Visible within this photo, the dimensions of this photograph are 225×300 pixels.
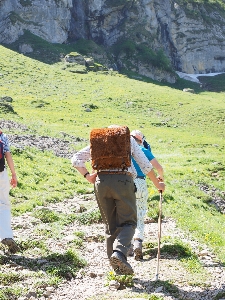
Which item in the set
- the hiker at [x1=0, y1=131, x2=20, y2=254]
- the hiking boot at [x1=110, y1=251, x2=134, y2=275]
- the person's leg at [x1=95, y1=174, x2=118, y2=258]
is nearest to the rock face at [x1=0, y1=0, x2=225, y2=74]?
the hiker at [x1=0, y1=131, x2=20, y2=254]

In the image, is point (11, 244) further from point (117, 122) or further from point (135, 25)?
point (135, 25)

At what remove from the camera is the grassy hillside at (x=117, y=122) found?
47.2 feet

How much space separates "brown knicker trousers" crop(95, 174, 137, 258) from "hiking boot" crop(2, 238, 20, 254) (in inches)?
83.5

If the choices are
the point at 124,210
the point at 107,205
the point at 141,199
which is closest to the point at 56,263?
the point at 107,205

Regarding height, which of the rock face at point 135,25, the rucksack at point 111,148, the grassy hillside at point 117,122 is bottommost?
the grassy hillside at point 117,122

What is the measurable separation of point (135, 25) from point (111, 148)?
115 metres

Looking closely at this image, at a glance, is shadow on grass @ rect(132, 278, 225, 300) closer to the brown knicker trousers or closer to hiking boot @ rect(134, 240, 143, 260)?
the brown knicker trousers

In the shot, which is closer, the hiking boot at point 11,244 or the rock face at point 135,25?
the hiking boot at point 11,244

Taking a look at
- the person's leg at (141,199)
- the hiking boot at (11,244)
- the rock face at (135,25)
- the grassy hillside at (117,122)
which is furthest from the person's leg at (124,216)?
the rock face at (135,25)

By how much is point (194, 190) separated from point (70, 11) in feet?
327

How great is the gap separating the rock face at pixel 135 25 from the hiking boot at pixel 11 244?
3554 inches

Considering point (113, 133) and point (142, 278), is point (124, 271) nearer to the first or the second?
point (142, 278)

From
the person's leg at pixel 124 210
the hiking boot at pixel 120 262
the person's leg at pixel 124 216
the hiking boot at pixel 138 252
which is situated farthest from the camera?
the hiking boot at pixel 138 252

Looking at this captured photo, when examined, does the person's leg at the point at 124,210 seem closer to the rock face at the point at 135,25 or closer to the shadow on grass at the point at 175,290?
the shadow on grass at the point at 175,290
